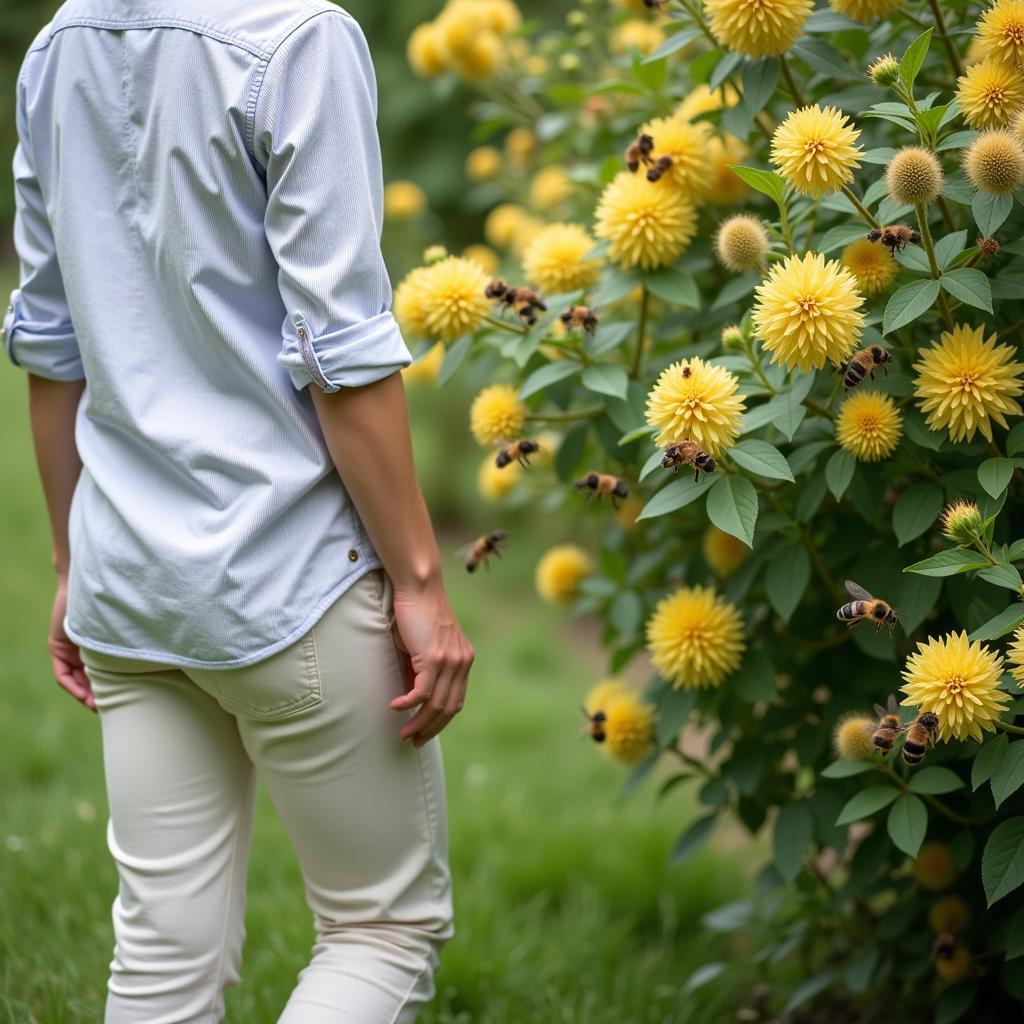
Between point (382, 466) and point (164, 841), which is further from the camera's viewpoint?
point (164, 841)

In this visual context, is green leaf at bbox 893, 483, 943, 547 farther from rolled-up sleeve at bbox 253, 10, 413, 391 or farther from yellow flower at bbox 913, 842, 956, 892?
rolled-up sleeve at bbox 253, 10, 413, 391

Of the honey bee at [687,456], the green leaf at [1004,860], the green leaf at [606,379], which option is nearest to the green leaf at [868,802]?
the green leaf at [1004,860]

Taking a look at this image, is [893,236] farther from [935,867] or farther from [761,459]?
[935,867]

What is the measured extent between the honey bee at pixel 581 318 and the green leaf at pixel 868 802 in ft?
2.47

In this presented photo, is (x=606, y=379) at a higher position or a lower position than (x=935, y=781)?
higher

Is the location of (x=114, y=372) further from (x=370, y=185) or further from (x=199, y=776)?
(x=199, y=776)

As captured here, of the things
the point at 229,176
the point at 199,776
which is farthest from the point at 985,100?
the point at 199,776

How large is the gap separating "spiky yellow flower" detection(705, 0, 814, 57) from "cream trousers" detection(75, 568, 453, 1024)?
2.86 ft

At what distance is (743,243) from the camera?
159cm

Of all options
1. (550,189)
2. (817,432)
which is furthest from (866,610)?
(550,189)

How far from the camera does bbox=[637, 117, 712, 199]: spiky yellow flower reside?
5.84 ft

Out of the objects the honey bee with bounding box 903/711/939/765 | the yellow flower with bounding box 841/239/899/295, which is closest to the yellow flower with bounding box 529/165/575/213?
the yellow flower with bounding box 841/239/899/295

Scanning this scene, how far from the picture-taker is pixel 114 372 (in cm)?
148

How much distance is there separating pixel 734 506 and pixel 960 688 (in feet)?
1.08
